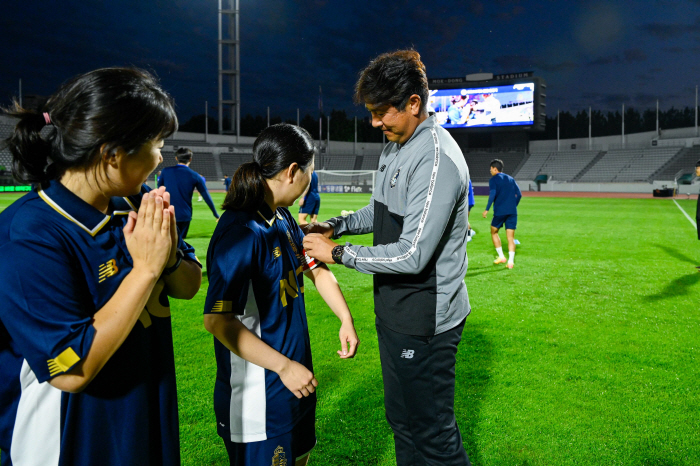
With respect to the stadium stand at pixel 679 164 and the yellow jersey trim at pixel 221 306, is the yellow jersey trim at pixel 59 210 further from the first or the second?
Result: the stadium stand at pixel 679 164

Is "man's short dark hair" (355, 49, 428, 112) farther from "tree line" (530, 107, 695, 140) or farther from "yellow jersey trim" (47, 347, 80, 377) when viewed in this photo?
"tree line" (530, 107, 695, 140)

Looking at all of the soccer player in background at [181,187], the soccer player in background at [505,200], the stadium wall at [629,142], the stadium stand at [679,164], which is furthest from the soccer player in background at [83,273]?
the stadium wall at [629,142]

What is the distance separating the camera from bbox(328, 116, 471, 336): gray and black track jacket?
80.5 inches

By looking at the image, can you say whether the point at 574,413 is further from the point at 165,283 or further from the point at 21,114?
the point at 21,114

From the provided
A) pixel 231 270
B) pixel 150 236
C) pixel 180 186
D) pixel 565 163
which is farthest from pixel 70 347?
pixel 565 163

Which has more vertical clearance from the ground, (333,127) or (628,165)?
(333,127)

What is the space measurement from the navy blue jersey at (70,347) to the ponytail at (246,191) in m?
0.45

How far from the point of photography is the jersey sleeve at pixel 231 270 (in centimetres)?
177

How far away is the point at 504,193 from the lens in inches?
375

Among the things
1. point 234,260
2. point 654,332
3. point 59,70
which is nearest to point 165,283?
point 234,260

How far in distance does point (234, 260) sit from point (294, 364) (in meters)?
0.47

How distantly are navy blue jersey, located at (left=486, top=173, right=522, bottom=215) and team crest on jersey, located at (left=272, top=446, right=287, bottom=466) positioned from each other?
8431 millimetres

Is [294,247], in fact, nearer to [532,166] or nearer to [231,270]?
[231,270]

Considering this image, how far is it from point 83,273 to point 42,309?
164mm
